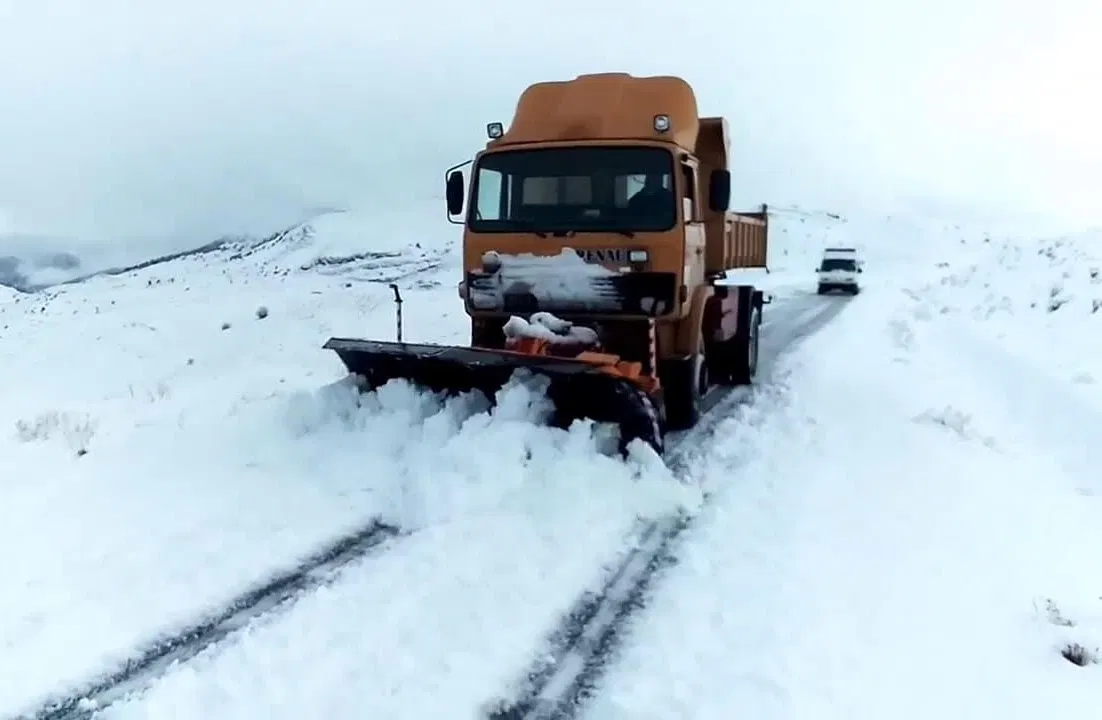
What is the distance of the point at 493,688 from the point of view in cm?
353

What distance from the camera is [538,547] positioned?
16.2 feet

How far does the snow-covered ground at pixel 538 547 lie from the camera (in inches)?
142

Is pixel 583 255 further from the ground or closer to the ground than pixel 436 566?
further from the ground

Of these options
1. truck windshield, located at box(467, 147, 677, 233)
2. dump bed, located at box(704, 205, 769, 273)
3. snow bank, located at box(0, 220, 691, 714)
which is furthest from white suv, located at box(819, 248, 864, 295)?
snow bank, located at box(0, 220, 691, 714)

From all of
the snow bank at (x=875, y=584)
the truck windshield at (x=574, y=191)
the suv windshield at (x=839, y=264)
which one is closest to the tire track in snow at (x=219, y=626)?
the snow bank at (x=875, y=584)

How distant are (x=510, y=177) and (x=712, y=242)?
8.75ft

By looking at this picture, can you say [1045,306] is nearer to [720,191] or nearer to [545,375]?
[720,191]

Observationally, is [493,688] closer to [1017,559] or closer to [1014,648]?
[1014,648]

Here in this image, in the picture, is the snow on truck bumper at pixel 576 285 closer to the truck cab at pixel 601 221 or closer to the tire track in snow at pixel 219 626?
the truck cab at pixel 601 221

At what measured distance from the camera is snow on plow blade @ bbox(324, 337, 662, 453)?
6.40m

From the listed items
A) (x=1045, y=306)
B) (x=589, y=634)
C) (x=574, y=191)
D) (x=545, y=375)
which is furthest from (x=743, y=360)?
(x=1045, y=306)

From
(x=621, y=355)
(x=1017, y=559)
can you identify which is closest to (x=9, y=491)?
(x=621, y=355)

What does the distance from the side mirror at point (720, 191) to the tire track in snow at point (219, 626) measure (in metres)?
5.00

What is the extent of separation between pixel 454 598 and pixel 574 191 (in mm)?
4602
